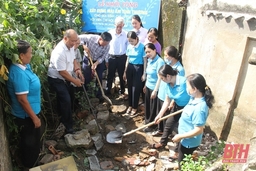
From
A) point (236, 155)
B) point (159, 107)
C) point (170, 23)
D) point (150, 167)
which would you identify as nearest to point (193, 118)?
point (236, 155)

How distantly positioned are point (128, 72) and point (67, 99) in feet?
5.53

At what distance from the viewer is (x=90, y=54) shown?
5445 mm

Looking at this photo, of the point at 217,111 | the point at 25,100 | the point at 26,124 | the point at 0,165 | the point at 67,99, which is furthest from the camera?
the point at 217,111

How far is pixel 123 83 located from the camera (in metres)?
6.28

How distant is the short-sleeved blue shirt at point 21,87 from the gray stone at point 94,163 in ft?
4.47

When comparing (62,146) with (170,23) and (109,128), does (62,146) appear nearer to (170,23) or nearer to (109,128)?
(109,128)

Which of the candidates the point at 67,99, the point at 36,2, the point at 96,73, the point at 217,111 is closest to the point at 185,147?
the point at 217,111

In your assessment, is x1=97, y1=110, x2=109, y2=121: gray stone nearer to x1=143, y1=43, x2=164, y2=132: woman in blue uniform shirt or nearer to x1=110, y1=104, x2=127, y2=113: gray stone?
x1=110, y1=104, x2=127, y2=113: gray stone

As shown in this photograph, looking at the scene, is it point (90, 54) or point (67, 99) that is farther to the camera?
point (90, 54)

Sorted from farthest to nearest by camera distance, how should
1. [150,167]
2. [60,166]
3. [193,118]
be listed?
1. [150,167]
2. [60,166]
3. [193,118]

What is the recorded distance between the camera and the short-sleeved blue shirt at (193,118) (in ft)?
10.1

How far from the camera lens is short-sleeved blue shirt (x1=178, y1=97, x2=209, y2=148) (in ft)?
10.1

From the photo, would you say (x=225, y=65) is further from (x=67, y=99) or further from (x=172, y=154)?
(x=67, y=99)

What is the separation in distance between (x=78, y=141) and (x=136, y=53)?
2.19m
